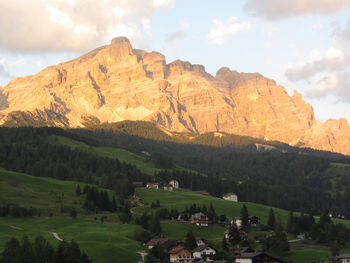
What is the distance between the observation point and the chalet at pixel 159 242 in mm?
135325

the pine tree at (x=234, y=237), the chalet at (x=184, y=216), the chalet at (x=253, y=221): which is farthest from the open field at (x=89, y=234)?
the chalet at (x=253, y=221)

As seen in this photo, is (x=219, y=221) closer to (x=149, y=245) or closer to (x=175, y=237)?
(x=175, y=237)

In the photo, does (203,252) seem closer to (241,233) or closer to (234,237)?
(234,237)

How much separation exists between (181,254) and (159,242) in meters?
8.90

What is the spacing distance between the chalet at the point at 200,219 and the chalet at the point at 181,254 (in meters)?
43.6

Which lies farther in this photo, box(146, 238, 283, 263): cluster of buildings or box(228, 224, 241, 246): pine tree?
box(228, 224, 241, 246): pine tree

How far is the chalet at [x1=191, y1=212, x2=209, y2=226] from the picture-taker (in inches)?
6865

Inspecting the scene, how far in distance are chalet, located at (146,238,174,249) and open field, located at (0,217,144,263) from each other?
248 cm

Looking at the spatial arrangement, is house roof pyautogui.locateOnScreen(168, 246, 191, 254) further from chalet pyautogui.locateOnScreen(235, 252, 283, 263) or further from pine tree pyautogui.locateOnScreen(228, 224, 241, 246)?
pine tree pyautogui.locateOnScreen(228, 224, 241, 246)

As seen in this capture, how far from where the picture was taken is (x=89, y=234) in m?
145

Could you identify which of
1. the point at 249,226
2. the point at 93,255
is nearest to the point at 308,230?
the point at 249,226

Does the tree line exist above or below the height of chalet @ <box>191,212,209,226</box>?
below

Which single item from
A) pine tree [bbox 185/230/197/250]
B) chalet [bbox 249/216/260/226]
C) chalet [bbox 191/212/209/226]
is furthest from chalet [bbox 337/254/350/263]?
chalet [bbox 249/216/260/226]

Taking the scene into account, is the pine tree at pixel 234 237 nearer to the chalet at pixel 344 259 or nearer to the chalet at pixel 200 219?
the chalet at pixel 200 219
